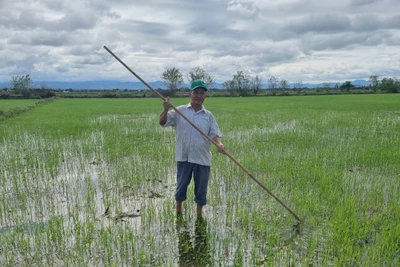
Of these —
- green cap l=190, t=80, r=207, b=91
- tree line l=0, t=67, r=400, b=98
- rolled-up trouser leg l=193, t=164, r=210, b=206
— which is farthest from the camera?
tree line l=0, t=67, r=400, b=98

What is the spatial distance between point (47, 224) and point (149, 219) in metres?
1.41

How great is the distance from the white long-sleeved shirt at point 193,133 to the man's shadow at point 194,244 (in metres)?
0.89

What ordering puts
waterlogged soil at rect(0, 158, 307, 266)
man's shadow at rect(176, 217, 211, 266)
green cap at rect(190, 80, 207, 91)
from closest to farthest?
man's shadow at rect(176, 217, 211, 266) < waterlogged soil at rect(0, 158, 307, 266) < green cap at rect(190, 80, 207, 91)

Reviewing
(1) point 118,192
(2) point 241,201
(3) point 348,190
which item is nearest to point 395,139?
(3) point 348,190

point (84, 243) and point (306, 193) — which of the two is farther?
point (306, 193)

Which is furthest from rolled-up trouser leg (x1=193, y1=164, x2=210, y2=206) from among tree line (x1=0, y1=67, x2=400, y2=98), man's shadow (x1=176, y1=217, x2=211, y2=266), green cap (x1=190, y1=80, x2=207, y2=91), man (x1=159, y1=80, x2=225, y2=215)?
tree line (x1=0, y1=67, x2=400, y2=98)

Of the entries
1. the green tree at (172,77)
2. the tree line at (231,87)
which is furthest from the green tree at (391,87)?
the green tree at (172,77)

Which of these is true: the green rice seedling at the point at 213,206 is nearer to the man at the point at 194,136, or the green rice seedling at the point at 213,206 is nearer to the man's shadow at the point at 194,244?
the man's shadow at the point at 194,244

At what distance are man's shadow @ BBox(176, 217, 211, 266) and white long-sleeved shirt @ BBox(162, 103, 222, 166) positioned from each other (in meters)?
0.89

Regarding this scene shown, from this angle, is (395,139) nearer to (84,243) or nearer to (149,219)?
(149,219)

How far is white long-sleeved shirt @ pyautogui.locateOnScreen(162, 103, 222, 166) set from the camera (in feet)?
13.1

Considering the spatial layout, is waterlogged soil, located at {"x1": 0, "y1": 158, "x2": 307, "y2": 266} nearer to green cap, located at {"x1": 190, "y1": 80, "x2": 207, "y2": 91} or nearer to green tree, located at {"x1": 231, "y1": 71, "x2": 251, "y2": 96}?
green cap, located at {"x1": 190, "y1": 80, "x2": 207, "y2": 91}

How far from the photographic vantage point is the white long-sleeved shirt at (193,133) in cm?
400

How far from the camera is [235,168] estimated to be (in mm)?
6977
